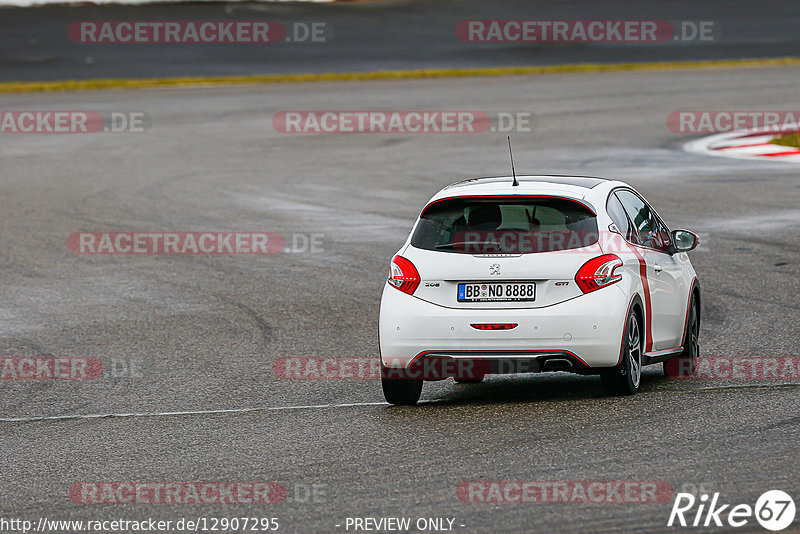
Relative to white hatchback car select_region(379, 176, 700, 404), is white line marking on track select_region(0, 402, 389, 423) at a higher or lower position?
lower

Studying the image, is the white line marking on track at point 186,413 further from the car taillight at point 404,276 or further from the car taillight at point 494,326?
the car taillight at point 494,326

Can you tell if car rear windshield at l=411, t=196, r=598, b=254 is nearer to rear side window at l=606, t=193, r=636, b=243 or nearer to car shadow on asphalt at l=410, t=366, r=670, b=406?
rear side window at l=606, t=193, r=636, b=243

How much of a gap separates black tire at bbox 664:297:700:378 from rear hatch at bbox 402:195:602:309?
1555 mm

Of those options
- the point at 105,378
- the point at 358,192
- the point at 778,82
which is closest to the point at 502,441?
the point at 105,378

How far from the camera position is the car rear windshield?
8125 millimetres

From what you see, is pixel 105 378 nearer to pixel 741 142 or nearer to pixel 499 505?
pixel 499 505

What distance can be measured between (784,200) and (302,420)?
1110 centimetres
